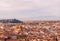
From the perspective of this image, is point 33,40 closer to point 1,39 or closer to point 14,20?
point 1,39

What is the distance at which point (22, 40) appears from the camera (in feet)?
114

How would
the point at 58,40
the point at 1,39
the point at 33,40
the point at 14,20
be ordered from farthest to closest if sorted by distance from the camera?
1. the point at 14,20
2. the point at 58,40
3. the point at 33,40
4. the point at 1,39

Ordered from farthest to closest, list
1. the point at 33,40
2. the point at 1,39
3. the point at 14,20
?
the point at 14,20 → the point at 33,40 → the point at 1,39

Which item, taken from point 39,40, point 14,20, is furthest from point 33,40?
point 14,20

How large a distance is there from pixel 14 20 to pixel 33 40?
242ft

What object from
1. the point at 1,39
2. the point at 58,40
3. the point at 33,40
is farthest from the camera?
the point at 58,40

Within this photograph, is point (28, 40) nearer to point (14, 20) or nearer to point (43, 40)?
point (43, 40)

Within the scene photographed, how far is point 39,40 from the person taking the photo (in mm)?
37000

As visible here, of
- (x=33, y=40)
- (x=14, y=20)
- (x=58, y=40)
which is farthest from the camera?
(x=14, y=20)

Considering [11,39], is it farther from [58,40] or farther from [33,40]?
[58,40]

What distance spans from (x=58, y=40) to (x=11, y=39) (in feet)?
27.1

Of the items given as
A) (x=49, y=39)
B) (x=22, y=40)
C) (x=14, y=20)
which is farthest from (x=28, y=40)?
(x=14, y=20)

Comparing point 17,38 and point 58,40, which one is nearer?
point 17,38

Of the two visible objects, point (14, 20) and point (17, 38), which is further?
point (14, 20)
